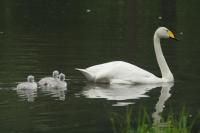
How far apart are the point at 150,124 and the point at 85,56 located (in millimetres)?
8034

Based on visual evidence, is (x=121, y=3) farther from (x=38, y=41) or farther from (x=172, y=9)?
(x=38, y=41)

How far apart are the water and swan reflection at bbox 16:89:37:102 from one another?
18 mm

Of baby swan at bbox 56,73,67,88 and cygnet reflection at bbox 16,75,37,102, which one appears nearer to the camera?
cygnet reflection at bbox 16,75,37,102

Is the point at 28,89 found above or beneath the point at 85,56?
beneath

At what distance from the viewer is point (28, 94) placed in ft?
48.4

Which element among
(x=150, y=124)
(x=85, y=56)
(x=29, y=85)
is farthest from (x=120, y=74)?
(x=150, y=124)

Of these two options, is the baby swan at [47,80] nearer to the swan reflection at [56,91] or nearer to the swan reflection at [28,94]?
the swan reflection at [56,91]

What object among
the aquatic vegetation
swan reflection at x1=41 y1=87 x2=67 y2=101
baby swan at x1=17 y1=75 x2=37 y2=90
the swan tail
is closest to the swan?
the swan tail

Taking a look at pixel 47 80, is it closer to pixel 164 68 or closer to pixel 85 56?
pixel 164 68

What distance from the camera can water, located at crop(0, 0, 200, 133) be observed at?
13102 millimetres

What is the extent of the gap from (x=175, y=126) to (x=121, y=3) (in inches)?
1011

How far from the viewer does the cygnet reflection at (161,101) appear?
12.9m

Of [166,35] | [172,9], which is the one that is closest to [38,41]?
[166,35]

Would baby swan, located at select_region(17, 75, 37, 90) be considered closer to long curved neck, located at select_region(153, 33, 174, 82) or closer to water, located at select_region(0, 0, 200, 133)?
water, located at select_region(0, 0, 200, 133)
